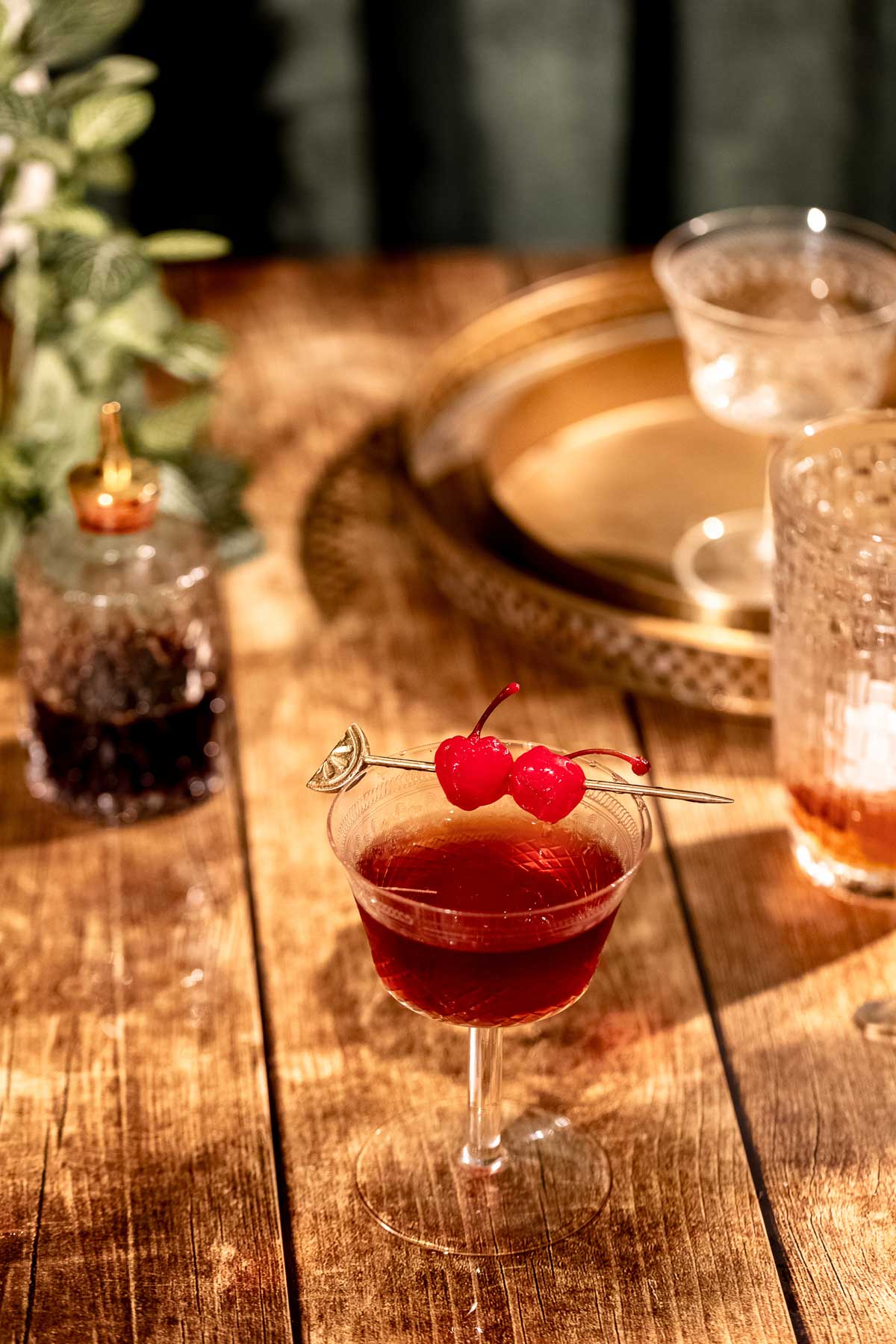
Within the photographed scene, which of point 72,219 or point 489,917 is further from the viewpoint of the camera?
point 72,219

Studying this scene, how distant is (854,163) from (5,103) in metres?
1.16

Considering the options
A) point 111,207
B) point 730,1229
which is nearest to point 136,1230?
point 730,1229

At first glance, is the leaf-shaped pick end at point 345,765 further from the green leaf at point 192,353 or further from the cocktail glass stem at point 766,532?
the cocktail glass stem at point 766,532

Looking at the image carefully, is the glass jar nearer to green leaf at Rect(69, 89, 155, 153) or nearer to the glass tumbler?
green leaf at Rect(69, 89, 155, 153)

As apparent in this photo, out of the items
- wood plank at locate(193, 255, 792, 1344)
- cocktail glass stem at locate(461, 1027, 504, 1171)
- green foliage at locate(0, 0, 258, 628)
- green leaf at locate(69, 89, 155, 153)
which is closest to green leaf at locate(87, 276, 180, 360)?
green foliage at locate(0, 0, 258, 628)

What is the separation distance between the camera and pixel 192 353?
138 cm

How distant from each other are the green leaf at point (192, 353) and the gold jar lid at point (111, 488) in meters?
0.21

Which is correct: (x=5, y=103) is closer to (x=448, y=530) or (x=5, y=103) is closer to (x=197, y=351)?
(x=197, y=351)

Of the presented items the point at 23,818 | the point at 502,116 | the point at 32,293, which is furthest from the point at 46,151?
the point at 502,116

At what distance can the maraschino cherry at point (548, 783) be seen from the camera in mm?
901

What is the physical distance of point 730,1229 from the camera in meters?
0.96

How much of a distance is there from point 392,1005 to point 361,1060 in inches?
2.0

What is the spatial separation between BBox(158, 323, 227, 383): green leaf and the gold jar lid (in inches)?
8.4

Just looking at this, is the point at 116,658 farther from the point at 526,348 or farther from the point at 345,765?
the point at 526,348
